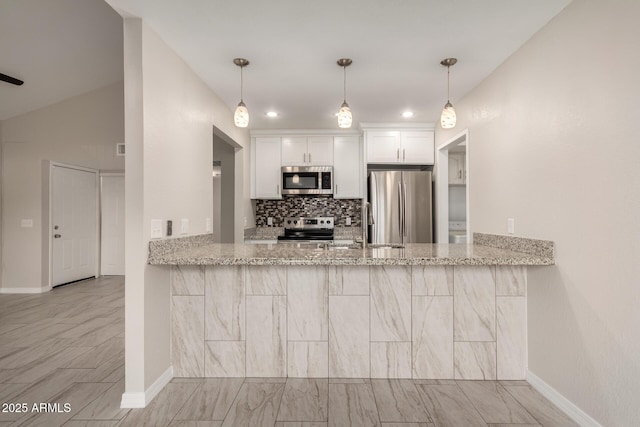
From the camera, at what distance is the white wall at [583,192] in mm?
1507

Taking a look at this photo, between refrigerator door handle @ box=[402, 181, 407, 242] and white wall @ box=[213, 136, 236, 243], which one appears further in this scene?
white wall @ box=[213, 136, 236, 243]

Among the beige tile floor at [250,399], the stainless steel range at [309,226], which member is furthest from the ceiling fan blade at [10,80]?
the stainless steel range at [309,226]

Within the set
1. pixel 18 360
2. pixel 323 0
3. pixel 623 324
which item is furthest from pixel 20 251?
pixel 623 324

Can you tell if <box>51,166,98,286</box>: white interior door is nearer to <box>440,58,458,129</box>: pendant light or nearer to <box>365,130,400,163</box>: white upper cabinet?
<box>365,130,400,163</box>: white upper cabinet

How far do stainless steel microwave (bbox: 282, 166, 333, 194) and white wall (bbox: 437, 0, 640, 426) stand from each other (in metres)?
2.46

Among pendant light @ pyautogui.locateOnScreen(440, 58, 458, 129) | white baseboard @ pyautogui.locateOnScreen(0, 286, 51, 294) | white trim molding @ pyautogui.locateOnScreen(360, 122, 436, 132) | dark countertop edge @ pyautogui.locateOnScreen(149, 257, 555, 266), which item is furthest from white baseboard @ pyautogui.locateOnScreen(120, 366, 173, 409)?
white baseboard @ pyautogui.locateOnScreen(0, 286, 51, 294)

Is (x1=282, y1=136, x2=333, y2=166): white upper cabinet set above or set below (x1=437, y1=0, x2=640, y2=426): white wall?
above

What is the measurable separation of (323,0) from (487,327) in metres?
2.30

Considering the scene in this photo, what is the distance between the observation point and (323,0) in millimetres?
1865

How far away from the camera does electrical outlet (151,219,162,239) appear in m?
2.11

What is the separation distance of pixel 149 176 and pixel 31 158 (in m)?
4.26

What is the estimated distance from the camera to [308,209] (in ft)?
16.5

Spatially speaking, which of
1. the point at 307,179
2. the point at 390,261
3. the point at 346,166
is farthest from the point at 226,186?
the point at 390,261

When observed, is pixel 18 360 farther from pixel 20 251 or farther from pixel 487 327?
pixel 487 327
